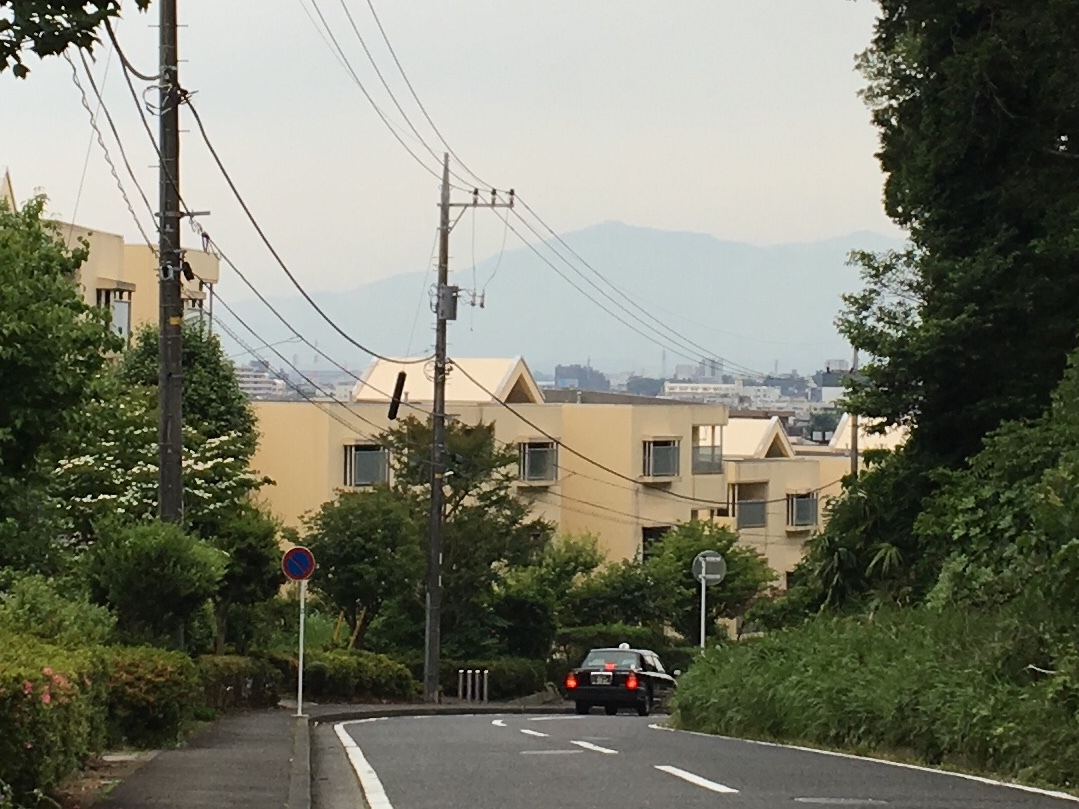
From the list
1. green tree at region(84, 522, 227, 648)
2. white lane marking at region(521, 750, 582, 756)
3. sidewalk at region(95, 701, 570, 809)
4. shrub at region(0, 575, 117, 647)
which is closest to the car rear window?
sidewalk at region(95, 701, 570, 809)

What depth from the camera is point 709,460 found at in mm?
72062

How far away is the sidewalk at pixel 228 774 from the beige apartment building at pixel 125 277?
31.6m

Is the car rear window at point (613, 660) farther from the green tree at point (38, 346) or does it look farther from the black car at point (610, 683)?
the green tree at point (38, 346)

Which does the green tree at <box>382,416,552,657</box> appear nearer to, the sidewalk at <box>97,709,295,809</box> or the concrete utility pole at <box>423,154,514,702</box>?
the concrete utility pole at <box>423,154,514,702</box>

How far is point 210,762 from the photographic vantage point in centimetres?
1513

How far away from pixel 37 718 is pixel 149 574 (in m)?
12.4

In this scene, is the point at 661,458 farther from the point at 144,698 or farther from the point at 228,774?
the point at 228,774

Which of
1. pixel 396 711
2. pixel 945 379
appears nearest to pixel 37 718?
pixel 945 379

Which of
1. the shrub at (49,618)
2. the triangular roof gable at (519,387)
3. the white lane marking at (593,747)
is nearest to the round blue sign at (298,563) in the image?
the shrub at (49,618)

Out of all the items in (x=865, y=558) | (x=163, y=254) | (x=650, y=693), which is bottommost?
(x=650, y=693)

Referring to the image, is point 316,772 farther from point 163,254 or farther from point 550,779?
point 163,254

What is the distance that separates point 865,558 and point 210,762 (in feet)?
48.8

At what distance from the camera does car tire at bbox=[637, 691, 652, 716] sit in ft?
117

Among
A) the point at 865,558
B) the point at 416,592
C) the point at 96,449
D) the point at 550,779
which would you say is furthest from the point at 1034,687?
the point at 416,592
